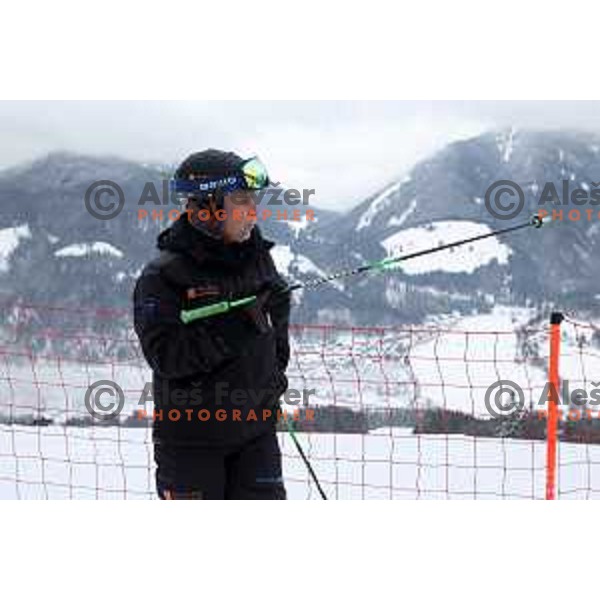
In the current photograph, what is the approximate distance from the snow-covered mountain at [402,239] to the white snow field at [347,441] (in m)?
1.52

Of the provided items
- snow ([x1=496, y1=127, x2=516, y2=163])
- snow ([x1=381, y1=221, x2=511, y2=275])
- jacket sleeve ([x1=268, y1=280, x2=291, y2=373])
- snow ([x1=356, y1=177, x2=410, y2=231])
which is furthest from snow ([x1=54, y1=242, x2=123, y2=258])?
jacket sleeve ([x1=268, y1=280, x2=291, y2=373])

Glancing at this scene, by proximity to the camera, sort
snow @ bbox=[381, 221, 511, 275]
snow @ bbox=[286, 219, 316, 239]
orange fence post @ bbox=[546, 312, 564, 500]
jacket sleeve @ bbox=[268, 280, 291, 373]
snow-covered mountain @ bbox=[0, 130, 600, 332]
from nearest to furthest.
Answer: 1. jacket sleeve @ bbox=[268, 280, 291, 373]
2. orange fence post @ bbox=[546, 312, 564, 500]
3. snow @ bbox=[286, 219, 316, 239]
4. snow-covered mountain @ bbox=[0, 130, 600, 332]
5. snow @ bbox=[381, 221, 511, 275]

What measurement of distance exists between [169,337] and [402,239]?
6.59 metres

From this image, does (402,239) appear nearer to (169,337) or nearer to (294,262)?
(294,262)

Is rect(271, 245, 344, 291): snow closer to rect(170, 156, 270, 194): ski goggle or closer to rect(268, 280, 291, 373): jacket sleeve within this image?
rect(268, 280, 291, 373): jacket sleeve

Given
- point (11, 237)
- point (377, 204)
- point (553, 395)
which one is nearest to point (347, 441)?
point (553, 395)

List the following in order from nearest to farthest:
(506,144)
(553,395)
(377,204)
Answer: (553,395)
(377,204)
(506,144)

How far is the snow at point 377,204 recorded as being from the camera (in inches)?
304

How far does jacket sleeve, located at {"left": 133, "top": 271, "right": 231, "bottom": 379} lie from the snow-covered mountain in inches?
218

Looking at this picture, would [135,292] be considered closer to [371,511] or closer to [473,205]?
[371,511]

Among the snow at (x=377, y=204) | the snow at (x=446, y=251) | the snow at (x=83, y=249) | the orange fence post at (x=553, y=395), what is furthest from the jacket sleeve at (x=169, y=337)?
the snow at (x=83, y=249)

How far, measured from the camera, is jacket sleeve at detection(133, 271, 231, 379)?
1674mm

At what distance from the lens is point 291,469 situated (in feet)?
13.4

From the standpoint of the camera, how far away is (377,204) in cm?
788
